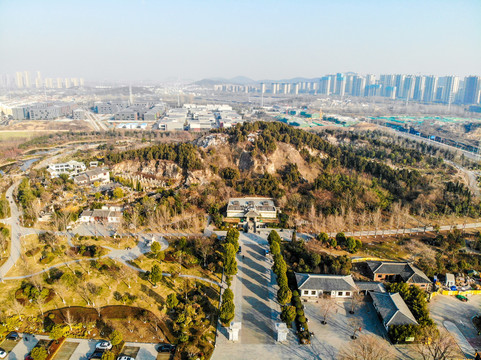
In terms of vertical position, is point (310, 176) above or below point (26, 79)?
below

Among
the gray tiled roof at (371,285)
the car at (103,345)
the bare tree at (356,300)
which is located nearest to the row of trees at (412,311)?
the gray tiled roof at (371,285)

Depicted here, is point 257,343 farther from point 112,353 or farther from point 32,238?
point 32,238

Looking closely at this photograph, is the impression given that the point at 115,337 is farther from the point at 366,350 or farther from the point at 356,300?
the point at 356,300

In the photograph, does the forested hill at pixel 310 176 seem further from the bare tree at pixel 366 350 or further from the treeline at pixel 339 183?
the bare tree at pixel 366 350

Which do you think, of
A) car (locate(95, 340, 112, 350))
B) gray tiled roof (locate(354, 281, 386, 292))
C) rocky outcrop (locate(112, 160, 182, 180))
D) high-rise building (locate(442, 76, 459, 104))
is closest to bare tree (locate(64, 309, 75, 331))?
car (locate(95, 340, 112, 350))

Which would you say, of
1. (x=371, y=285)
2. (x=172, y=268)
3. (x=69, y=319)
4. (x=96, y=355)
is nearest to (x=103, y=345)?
(x=96, y=355)

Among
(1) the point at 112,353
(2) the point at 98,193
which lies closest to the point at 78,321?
(1) the point at 112,353
